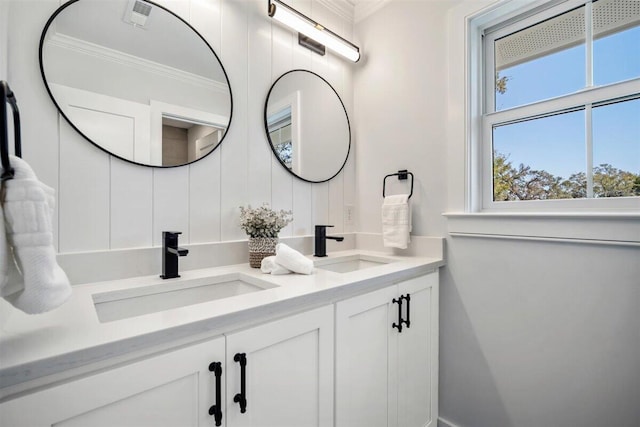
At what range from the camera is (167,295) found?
40.7 inches

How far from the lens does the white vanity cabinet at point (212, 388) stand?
21.0 inches

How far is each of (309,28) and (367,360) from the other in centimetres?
158

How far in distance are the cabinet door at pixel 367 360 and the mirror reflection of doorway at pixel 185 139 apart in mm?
868

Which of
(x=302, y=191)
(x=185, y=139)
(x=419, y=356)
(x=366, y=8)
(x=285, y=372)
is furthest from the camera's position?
(x=366, y=8)

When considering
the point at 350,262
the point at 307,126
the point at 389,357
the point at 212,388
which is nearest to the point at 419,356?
the point at 389,357

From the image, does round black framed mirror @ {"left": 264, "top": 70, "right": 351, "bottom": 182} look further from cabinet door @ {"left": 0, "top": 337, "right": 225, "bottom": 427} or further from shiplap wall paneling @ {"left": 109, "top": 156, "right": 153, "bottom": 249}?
cabinet door @ {"left": 0, "top": 337, "right": 225, "bottom": 427}

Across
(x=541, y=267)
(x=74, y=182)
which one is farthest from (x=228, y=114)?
(x=541, y=267)

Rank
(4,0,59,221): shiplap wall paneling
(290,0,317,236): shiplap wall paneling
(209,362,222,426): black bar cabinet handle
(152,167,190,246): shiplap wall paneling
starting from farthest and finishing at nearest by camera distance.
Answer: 1. (290,0,317,236): shiplap wall paneling
2. (152,167,190,246): shiplap wall paneling
3. (4,0,59,221): shiplap wall paneling
4. (209,362,222,426): black bar cabinet handle

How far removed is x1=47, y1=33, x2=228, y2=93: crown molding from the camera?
100 cm

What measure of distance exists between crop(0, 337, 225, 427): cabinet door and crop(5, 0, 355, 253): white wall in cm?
64

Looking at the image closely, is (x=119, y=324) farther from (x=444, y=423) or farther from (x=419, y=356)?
(x=444, y=423)

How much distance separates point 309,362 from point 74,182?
999 mm

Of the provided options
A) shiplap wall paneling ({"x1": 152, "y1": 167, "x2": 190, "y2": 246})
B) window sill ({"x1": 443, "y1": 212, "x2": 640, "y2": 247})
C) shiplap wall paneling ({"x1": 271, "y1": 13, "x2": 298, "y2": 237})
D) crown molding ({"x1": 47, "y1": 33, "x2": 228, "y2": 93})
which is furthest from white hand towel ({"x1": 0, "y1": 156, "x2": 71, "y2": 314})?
window sill ({"x1": 443, "y1": 212, "x2": 640, "y2": 247})

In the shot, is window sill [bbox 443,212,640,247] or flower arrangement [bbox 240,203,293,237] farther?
flower arrangement [bbox 240,203,293,237]
